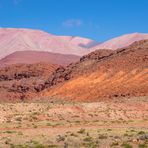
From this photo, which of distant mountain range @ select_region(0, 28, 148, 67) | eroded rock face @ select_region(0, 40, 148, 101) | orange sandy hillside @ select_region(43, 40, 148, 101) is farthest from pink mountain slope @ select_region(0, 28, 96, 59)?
orange sandy hillside @ select_region(43, 40, 148, 101)

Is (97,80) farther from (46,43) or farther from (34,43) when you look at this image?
(46,43)

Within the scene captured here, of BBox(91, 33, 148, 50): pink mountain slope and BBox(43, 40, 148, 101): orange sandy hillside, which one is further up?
BBox(91, 33, 148, 50): pink mountain slope

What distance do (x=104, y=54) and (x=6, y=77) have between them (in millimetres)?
22241

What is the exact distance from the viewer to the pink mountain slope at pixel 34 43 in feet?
590

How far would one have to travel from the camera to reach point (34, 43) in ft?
616

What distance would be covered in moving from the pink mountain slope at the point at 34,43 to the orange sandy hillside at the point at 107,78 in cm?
11022

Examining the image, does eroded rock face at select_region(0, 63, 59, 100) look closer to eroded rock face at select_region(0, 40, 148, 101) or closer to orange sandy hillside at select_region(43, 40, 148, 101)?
eroded rock face at select_region(0, 40, 148, 101)

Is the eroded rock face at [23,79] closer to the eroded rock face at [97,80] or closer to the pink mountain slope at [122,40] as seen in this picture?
the eroded rock face at [97,80]

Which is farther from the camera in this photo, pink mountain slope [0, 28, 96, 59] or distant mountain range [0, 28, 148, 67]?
pink mountain slope [0, 28, 96, 59]

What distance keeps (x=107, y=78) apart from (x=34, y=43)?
431 feet

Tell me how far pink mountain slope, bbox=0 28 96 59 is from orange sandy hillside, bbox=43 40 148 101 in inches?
4339

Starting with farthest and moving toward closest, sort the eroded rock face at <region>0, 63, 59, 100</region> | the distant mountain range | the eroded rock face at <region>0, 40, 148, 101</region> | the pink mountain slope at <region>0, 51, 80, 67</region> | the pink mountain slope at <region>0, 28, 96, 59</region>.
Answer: the pink mountain slope at <region>0, 28, 96, 59</region>, the distant mountain range, the pink mountain slope at <region>0, 51, 80, 67</region>, the eroded rock face at <region>0, 63, 59, 100</region>, the eroded rock face at <region>0, 40, 148, 101</region>

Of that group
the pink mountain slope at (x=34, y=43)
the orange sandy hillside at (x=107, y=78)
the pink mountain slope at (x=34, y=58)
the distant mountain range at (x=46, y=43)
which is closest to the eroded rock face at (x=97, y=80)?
the orange sandy hillside at (x=107, y=78)

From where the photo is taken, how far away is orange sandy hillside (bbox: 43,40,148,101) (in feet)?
171
